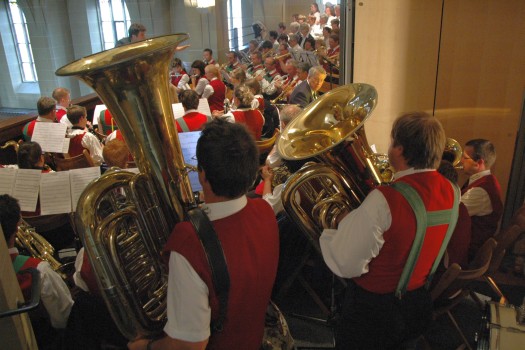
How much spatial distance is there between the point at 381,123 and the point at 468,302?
4.84 feet

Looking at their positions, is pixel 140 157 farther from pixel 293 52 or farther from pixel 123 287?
pixel 293 52

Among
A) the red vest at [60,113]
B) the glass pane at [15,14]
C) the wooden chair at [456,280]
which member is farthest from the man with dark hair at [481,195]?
the glass pane at [15,14]

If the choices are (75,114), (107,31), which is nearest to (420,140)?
(75,114)

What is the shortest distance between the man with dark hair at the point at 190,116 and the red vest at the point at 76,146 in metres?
0.79

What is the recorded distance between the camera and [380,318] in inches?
65.3

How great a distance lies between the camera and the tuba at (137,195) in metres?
1.38

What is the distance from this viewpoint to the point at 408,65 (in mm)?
3223

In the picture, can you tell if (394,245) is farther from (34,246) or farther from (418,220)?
(34,246)

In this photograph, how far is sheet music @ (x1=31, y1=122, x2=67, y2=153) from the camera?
3141 mm

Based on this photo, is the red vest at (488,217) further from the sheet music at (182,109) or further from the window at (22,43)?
the window at (22,43)

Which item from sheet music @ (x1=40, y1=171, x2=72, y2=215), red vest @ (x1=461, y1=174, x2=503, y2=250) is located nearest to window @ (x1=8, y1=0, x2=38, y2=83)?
sheet music @ (x1=40, y1=171, x2=72, y2=215)

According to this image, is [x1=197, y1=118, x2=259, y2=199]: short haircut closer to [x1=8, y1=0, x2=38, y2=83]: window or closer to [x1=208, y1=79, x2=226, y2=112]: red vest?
[x1=208, y1=79, x2=226, y2=112]: red vest

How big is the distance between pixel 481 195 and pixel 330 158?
1089 mm

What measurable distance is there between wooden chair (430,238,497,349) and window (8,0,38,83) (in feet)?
33.6
